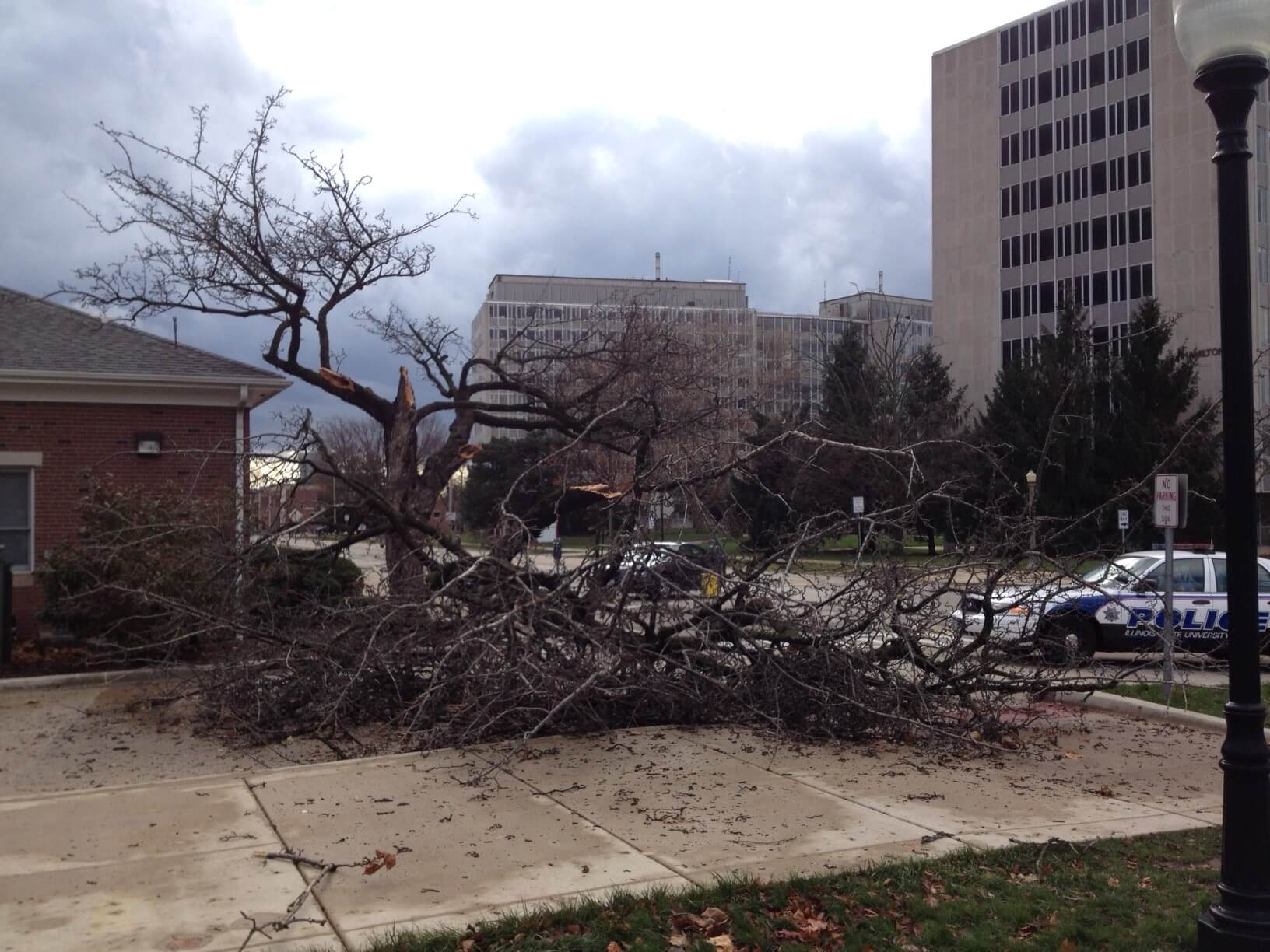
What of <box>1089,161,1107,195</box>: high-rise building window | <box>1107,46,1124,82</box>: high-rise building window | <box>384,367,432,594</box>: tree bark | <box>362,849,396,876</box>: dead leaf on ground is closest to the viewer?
<box>362,849,396,876</box>: dead leaf on ground

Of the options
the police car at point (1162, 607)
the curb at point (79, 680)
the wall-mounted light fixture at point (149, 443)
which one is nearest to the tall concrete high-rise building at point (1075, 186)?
the police car at point (1162, 607)

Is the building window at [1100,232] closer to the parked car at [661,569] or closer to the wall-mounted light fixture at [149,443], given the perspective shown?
the wall-mounted light fixture at [149,443]

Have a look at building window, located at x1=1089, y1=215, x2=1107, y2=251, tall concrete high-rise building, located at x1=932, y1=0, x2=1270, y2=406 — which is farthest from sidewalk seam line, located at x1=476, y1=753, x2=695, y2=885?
building window, located at x1=1089, y1=215, x2=1107, y2=251

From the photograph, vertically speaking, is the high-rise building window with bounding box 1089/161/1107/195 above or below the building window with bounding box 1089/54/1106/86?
below

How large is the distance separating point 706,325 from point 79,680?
3216 centimetres

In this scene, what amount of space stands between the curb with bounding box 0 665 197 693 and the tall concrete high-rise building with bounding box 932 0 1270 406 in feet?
156

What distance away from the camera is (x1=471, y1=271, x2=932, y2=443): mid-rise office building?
1803 cm

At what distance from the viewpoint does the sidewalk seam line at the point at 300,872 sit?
16.1 feet

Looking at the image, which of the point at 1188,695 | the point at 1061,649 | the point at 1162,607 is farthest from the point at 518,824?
the point at 1162,607

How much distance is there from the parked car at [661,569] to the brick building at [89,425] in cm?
771

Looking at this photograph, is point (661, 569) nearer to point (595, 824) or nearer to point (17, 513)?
point (595, 824)

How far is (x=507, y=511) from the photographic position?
35.7 feet

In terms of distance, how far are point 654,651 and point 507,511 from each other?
2.03 m

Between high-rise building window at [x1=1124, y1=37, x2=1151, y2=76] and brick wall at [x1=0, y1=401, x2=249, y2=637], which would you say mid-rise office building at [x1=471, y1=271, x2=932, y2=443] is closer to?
brick wall at [x1=0, y1=401, x2=249, y2=637]
